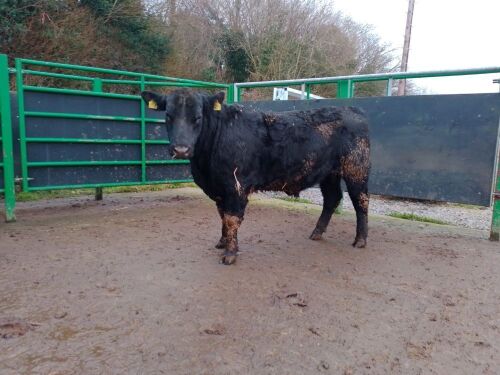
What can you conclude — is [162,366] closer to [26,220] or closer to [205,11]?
[26,220]

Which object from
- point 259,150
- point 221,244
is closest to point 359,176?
point 259,150

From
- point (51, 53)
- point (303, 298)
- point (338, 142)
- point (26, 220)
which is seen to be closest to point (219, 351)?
point (303, 298)

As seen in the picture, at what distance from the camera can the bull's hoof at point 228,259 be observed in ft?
12.3

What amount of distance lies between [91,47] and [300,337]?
519 inches

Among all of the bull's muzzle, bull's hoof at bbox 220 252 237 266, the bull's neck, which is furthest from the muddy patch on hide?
the bull's muzzle

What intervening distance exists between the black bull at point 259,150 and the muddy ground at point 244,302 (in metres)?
0.57

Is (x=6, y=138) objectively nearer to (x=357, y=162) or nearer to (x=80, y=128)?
(x=80, y=128)

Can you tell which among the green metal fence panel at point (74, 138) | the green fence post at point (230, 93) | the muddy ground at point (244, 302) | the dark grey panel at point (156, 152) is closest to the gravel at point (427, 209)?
the green fence post at point (230, 93)

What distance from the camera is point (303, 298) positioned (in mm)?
3041

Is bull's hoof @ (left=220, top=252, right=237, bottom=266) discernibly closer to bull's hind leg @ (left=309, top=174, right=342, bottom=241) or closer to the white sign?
bull's hind leg @ (left=309, top=174, right=342, bottom=241)

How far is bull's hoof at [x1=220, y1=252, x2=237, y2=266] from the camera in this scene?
375 centimetres

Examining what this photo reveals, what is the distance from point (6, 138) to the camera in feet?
16.4

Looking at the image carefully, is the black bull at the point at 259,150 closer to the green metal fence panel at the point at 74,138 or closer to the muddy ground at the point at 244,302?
the muddy ground at the point at 244,302

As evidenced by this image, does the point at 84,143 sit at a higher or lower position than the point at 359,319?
higher
